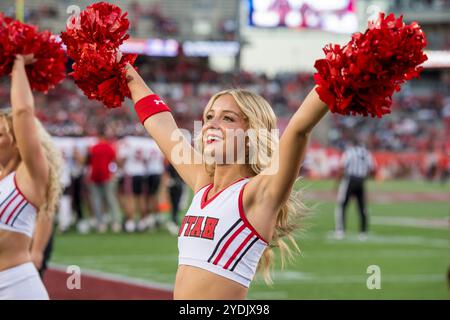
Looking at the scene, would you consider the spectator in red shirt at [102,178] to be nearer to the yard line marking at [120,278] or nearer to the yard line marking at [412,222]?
the yard line marking at [120,278]

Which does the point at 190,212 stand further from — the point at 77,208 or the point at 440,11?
the point at 440,11

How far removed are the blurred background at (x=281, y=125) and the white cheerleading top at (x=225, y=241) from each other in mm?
512

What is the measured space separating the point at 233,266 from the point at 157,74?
2812 cm

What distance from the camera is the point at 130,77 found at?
10.4 feet

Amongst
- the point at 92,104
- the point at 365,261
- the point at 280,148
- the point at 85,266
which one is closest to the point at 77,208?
the point at 85,266

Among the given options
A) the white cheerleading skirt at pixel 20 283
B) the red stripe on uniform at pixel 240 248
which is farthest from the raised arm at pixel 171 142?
the white cheerleading skirt at pixel 20 283

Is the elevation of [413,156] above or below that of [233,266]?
below

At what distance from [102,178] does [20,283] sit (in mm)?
8310

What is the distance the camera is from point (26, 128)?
346cm

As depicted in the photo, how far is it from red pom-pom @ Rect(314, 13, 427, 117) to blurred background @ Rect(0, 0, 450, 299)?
0.51ft

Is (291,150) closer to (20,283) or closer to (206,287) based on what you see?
(206,287)

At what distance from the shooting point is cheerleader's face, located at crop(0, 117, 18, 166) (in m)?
3.70

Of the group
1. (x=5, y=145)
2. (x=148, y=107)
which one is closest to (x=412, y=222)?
(x=5, y=145)

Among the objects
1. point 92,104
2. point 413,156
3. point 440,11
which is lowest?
point 413,156
